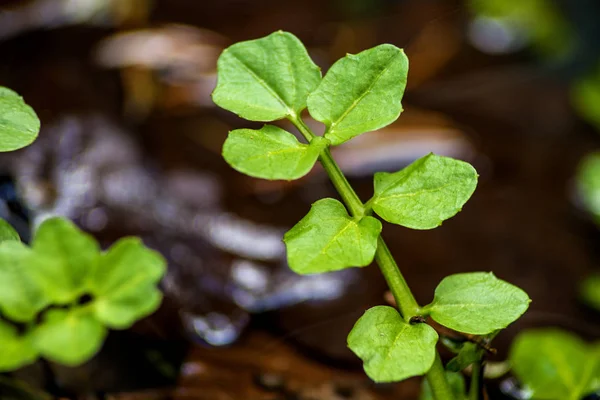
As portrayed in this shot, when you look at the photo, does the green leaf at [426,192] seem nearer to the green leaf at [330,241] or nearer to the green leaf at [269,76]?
the green leaf at [330,241]

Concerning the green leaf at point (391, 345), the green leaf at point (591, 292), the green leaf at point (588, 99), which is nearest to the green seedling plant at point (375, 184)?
the green leaf at point (391, 345)

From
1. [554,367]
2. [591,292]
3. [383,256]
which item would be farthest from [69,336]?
[591,292]

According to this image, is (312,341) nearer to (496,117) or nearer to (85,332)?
(85,332)

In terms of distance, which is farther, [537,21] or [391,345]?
[537,21]

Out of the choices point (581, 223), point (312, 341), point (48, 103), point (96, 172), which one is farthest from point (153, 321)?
point (581, 223)

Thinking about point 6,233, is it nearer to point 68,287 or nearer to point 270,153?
point 68,287

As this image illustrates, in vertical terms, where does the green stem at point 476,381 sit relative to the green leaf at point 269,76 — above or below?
below
